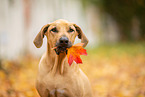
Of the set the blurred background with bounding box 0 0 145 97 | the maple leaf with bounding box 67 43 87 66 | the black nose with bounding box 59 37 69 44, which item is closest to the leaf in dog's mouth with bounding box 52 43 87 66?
the maple leaf with bounding box 67 43 87 66

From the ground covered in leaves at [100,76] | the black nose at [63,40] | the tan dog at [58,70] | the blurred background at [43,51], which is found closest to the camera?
the black nose at [63,40]

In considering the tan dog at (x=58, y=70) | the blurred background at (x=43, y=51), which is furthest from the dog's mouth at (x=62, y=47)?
the blurred background at (x=43, y=51)

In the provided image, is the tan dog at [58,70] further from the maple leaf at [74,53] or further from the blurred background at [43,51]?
the blurred background at [43,51]

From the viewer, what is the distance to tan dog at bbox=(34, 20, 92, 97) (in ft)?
8.89

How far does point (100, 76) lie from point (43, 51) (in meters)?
2.33

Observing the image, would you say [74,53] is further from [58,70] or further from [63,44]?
[58,70]

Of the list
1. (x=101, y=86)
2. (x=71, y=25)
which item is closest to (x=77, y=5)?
(x=101, y=86)

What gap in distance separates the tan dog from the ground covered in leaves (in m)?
1.70

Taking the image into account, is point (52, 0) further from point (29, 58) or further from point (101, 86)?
point (101, 86)

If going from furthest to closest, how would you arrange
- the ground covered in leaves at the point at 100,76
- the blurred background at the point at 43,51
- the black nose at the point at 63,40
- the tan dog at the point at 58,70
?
the blurred background at the point at 43,51 < the ground covered in leaves at the point at 100,76 < the tan dog at the point at 58,70 < the black nose at the point at 63,40

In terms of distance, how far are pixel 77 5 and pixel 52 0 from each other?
2197 mm

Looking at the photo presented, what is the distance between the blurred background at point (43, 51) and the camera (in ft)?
16.0

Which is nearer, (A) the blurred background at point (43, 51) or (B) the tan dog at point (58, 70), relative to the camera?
(B) the tan dog at point (58, 70)

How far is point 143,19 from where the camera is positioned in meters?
10.7
